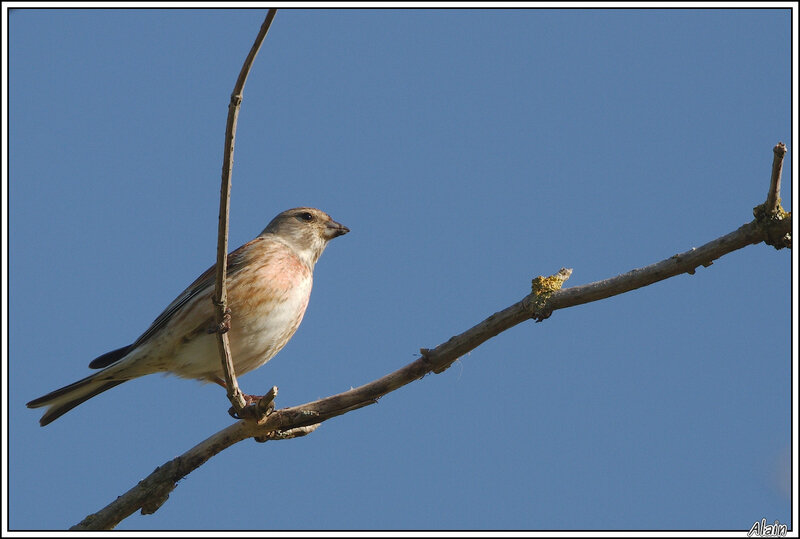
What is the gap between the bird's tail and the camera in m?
6.77

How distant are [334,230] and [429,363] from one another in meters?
3.48

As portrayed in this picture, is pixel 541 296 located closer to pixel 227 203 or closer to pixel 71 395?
pixel 227 203

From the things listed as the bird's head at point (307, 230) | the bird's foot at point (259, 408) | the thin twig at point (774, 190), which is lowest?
the bird's foot at point (259, 408)

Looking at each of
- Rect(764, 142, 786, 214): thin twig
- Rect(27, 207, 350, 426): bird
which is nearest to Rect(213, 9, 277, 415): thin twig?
Rect(27, 207, 350, 426): bird

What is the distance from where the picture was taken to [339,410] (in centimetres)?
561

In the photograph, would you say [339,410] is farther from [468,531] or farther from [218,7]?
[218,7]

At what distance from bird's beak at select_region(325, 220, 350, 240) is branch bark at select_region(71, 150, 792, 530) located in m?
2.76

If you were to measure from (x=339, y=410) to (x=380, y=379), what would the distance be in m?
0.45

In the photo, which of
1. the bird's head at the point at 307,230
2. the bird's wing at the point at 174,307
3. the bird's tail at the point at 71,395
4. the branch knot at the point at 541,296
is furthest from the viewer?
the bird's head at the point at 307,230

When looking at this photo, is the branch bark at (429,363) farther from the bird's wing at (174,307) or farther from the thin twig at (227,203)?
the bird's wing at (174,307)

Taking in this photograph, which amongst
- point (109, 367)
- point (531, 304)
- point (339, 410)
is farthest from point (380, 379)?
point (109, 367)

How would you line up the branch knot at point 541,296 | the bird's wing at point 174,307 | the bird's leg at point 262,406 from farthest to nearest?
the bird's wing at point 174,307, the bird's leg at point 262,406, the branch knot at point 541,296

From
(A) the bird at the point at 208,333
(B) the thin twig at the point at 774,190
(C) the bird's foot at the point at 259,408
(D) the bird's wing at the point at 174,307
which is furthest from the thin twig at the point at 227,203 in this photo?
(B) the thin twig at the point at 774,190

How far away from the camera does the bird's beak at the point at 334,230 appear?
825 cm
